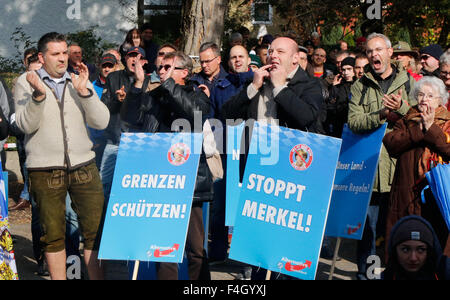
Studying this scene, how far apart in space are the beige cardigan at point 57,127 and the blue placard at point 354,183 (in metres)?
2.18

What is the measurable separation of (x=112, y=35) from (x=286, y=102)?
14.5 meters

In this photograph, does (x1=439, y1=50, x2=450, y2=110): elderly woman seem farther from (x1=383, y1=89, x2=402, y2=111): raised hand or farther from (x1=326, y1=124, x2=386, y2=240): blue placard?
(x1=326, y1=124, x2=386, y2=240): blue placard

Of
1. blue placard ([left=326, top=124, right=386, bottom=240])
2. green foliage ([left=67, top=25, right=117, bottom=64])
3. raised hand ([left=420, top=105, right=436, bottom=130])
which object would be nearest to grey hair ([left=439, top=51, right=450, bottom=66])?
blue placard ([left=326, top=124, right=386, bottom=240])

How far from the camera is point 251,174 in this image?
544cm

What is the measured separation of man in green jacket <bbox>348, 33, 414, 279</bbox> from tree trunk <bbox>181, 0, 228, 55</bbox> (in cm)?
477

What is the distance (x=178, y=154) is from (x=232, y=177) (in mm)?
1920

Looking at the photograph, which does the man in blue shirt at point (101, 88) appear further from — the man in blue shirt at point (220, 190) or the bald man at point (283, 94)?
the bald man at point (283, 94)

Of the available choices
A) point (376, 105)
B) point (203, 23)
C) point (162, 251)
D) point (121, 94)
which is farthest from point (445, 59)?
point (203, 23)

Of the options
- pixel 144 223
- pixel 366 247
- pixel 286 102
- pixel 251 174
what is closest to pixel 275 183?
pixel 251 174

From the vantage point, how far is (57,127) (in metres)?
6.04

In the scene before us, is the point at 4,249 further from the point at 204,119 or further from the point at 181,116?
the point at 204,119
